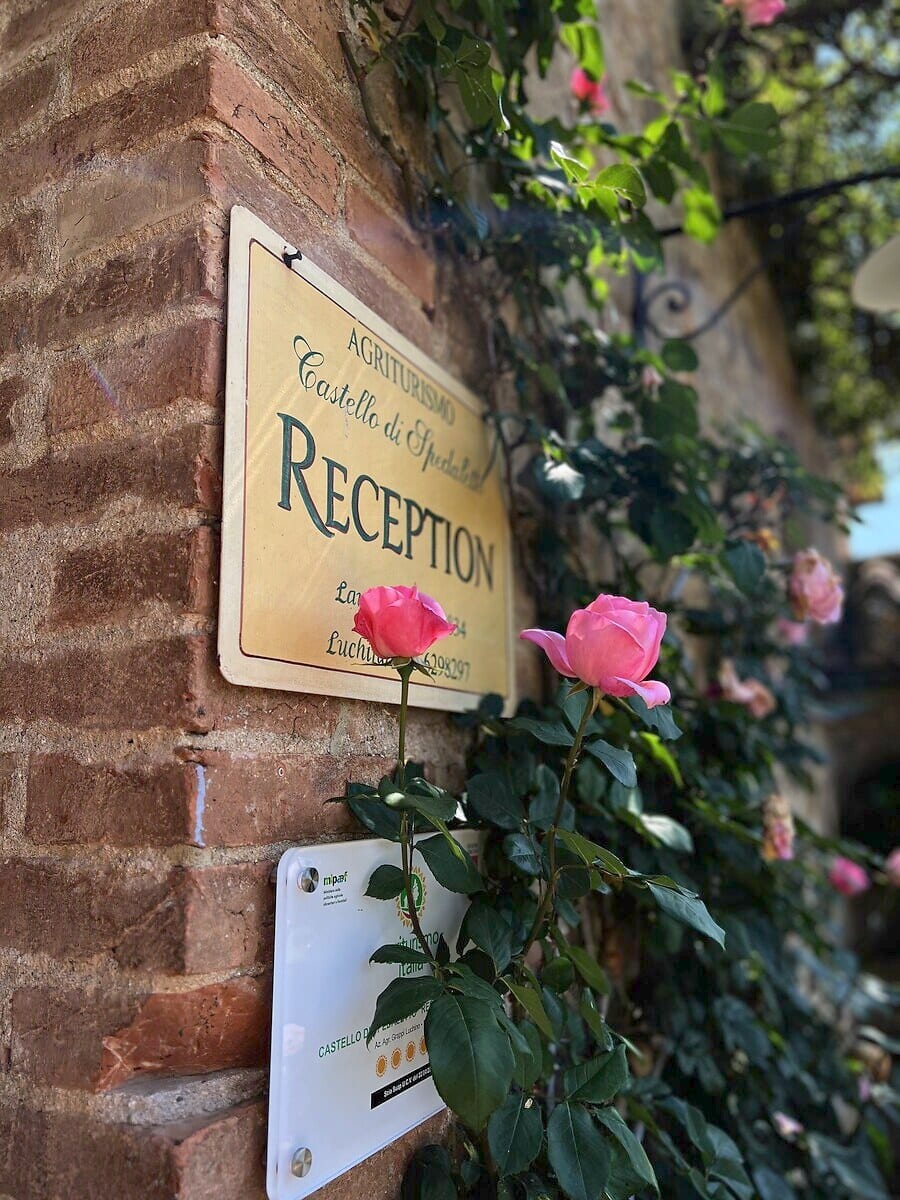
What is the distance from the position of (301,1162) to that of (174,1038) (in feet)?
0.50

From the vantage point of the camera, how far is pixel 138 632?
774 millimetres

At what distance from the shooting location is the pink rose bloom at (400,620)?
82 centimetres

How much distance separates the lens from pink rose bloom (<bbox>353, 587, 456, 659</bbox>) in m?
0.82

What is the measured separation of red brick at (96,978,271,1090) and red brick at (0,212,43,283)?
0.69m

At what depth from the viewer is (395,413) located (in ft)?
3.50

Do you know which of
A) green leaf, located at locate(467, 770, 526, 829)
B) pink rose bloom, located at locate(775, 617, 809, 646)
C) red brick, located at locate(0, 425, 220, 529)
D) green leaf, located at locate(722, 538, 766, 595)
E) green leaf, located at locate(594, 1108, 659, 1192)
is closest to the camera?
red brick, located at locate(0, 425, 220, 529)

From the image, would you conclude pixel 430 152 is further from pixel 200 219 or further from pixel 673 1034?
pixel 673 1034

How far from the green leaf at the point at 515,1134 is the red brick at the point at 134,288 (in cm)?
78

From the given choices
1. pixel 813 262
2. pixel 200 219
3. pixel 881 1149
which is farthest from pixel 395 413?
pixel 813 262

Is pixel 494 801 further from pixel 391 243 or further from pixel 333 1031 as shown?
pixel 391 243

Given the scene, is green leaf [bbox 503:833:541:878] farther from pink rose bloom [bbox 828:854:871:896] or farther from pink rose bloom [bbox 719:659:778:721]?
pink rose bloom [bbox 828:854:871:896]

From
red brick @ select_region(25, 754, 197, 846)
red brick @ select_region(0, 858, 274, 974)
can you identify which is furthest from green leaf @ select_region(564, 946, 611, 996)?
red brick @ select_region(25, 754, 197, 846)

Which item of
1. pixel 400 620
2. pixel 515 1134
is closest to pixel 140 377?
pixel 400 620

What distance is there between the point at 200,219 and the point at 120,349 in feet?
0.45
